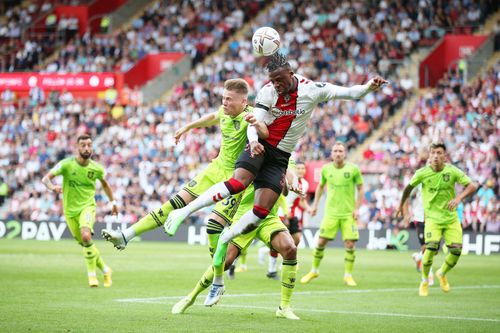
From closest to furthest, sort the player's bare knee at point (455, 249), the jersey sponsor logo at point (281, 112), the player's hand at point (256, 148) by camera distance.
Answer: the player's hand at point (256, 148) < the jersey sponsor logo at point (281, 112) < the player's bare knee at point (455, 249)

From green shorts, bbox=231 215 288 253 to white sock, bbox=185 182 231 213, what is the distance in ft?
3.64

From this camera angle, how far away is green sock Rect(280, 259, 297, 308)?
12938 millimetres

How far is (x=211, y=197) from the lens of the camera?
12516 millimetres

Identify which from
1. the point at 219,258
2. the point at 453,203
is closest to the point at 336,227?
the point at 453,203

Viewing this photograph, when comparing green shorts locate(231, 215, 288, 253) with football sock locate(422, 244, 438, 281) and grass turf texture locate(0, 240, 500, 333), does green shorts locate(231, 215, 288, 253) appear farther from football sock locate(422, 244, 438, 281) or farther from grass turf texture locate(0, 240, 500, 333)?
football sock locate(422, 244, 438, 281)

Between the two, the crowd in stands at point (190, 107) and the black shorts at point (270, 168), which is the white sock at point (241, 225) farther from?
the crowd in stands at point (190, 107)

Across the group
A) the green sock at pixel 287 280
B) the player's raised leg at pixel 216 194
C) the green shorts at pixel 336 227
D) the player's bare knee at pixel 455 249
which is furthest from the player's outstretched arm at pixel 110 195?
the player's bare knee at pixel 455 249

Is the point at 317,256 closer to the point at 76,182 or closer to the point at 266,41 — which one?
the point at 76,182

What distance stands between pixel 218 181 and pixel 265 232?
1162 millimetres

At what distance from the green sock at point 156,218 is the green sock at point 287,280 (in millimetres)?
1697

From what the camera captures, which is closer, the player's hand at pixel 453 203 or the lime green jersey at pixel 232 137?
the lime green jersey at pixel 232 137

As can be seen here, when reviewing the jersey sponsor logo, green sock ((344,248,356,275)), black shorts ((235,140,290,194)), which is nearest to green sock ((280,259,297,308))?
black shorts ((235,140,290,194))

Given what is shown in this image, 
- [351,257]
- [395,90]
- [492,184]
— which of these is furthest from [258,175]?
[395,90]

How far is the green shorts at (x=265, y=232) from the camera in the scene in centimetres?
1327
